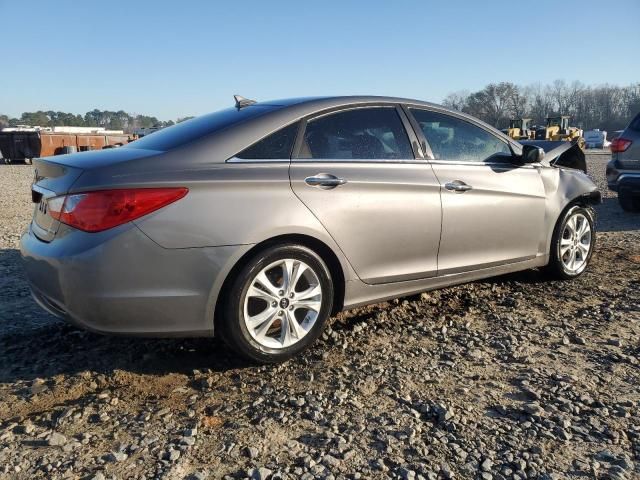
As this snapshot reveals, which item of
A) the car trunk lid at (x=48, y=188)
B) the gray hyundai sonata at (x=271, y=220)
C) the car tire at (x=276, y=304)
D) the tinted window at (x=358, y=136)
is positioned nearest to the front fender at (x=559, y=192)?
the gray hyundai sonata at (x=271, y=220)

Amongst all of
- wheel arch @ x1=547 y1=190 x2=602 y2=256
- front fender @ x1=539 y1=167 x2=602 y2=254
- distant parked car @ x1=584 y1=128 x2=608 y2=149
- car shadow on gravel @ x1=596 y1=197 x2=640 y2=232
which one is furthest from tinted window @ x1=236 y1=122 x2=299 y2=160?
distant parked car @ x1=584 y1=128 x2=608 y2=149

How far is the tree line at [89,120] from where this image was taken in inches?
4146

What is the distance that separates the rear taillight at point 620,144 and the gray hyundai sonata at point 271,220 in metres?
5.17

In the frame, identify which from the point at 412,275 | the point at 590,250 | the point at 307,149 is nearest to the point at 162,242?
the point at 307,149

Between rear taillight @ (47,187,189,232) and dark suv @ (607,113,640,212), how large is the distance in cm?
791

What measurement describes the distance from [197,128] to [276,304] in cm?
125

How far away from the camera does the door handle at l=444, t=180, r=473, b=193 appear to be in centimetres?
386

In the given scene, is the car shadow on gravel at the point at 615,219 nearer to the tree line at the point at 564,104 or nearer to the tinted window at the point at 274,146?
the tinted window at the point at 274,146

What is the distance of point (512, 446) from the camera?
7.62 ft

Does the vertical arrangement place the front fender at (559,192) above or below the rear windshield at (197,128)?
below

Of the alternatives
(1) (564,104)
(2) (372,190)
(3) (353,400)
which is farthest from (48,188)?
(1) (564,104)

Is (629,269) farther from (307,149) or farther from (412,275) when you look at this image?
(307,149)

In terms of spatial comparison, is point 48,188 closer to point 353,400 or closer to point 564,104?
point 353,400

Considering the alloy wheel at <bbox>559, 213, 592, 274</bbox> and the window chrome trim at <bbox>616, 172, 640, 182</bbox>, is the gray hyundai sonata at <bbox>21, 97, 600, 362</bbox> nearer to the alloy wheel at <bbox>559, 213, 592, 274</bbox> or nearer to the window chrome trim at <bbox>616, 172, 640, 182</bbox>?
the alloy wheel at <bbox>559, 213, 592, 274</bbox>
